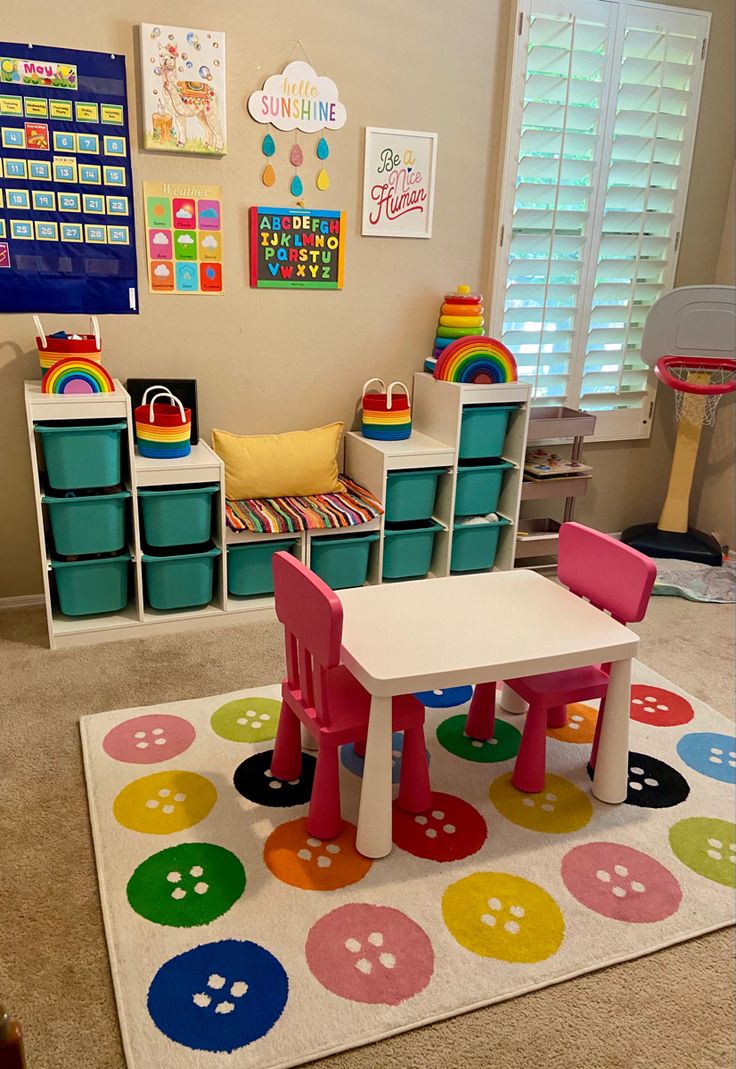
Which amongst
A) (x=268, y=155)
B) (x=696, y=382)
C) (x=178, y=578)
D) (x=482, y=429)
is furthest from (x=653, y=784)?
(x=268, y=155)

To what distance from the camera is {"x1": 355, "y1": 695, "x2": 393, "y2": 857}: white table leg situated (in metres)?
1.88

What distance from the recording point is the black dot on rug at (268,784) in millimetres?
2178

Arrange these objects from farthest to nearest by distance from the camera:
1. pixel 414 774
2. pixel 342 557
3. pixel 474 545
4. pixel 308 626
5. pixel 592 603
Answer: pixel 474 545
pixel 342 557
pixel 592 603
pixel 414 774
pixel 308 626

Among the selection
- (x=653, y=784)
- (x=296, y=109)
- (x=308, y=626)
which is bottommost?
(x=653, y=784)

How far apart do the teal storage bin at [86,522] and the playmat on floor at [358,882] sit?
2.18 feet

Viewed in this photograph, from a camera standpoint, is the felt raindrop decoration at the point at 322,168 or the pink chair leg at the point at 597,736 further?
the felt raindrop decoration at the point at 322,168

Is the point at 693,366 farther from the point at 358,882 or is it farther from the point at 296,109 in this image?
the point at 358,882

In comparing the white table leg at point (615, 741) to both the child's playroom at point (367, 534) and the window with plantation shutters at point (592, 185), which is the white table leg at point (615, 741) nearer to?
the child's playroom at point (367, 534)

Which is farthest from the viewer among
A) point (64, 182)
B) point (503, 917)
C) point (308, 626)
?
point (64, 182)

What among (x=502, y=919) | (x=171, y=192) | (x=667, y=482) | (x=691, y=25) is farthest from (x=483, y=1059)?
(x=691, y=25)

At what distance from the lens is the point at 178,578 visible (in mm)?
3102

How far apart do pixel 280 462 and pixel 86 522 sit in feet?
2.58

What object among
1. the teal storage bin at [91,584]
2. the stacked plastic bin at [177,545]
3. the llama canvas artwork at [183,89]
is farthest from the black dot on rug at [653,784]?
the llama canvas artwork at [183,89]

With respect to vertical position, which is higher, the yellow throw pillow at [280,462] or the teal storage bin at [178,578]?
the yellow throw pillow at [280,462]
